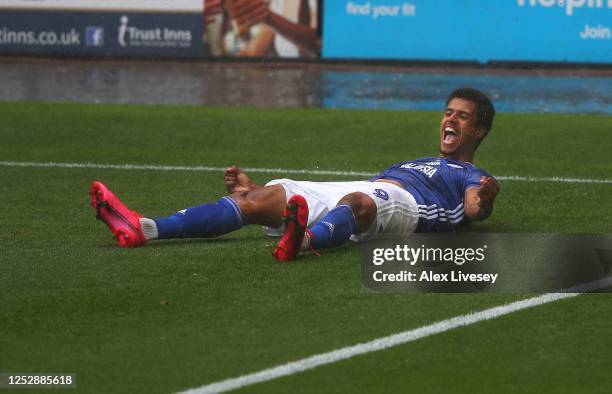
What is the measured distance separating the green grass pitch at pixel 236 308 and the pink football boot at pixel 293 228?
8 cm

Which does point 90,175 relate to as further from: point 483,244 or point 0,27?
point 0,27

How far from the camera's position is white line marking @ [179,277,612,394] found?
17.1 feet

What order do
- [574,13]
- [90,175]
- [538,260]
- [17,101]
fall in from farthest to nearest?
[574,13] → [17,101] → [90,175] → [538,260]

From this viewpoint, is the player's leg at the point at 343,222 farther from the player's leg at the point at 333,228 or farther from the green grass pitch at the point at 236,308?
the green grass pitch at the point at 236,308

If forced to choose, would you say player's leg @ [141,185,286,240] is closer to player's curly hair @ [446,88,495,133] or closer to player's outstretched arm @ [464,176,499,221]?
player's outstretched arm @ [464,176,499,221]

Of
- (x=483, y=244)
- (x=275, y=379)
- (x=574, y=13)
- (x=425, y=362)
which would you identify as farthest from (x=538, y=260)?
(x=574, y=13)

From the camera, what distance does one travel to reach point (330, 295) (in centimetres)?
657

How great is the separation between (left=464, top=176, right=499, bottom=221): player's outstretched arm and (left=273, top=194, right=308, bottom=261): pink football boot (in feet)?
3.42

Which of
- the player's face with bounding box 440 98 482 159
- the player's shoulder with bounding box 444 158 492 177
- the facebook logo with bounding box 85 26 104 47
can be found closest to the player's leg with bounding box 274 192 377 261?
the player's shoulder with bounding box 444 158 492 177

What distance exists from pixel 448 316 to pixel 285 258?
1345mm

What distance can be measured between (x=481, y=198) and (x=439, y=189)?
0.48 m

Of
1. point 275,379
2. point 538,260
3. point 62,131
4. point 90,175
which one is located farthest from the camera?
point 62,131

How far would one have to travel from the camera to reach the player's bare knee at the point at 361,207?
24.2 feet

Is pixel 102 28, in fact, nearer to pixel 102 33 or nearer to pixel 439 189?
pixel 102 33
